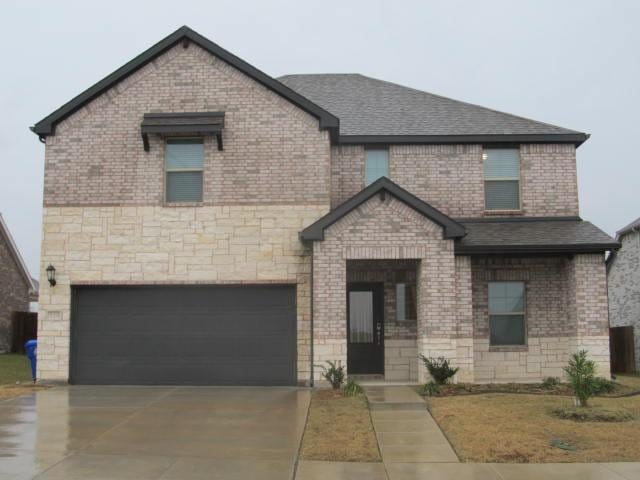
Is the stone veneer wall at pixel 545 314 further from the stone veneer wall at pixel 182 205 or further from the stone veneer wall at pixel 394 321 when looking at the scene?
the stone veneer wall at pixel 182 205

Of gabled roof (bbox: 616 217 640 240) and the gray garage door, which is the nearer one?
the gray garage door

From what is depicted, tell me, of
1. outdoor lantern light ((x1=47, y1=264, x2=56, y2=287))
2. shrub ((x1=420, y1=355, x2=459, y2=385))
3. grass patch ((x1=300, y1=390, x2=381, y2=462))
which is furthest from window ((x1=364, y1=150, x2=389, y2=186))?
outdoor lantern light ((x1=47, y1=264, x2=56, y2=287))

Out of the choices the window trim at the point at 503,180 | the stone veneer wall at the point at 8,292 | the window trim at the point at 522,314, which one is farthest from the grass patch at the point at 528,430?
the stone veneer wall at the point at 8,292

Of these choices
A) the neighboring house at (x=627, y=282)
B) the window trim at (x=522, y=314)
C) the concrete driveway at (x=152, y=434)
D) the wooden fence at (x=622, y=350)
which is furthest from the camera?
the neighboring house at (x=627, y=282)

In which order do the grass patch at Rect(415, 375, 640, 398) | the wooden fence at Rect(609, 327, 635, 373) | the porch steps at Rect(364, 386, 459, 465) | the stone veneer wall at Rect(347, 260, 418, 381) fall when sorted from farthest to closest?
the wooden fence at Rect(609, 327, 635, 373) < the stone veneer wall at Rect(347, 260, 418, 381) < the grass patch at Rect(415, 375, 640, 398) < the porch steps at Rect(364, 386, 459, 465)

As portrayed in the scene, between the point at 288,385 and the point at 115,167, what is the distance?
21.0ft

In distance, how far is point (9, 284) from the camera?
28469mm

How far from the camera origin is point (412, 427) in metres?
10.2

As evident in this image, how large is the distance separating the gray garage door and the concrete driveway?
3.99ft

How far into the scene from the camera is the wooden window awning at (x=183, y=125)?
15.3 m

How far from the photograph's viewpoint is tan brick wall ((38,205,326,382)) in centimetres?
1523

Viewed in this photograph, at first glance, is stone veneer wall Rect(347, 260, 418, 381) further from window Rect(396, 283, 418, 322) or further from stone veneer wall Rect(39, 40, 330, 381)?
stone veneer wall Rect(39, 40, 330, 381)

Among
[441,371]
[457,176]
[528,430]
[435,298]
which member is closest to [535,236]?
[457,176]

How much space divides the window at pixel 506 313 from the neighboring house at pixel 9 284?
65.6 ft
